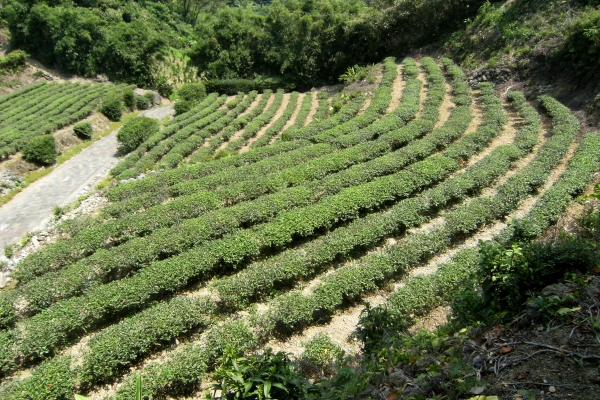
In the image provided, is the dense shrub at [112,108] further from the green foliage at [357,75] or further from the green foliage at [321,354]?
the green foliage at [321,354]

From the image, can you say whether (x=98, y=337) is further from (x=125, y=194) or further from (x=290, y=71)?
(x=290, y=71)

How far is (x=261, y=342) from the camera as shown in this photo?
920cm

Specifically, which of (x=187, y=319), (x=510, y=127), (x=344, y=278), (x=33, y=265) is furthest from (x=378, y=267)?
(x=510, y=127)

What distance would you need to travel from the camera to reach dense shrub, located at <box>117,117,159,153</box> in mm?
25047

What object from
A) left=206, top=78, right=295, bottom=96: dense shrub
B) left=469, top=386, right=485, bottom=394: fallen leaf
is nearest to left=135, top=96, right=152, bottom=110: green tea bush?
left=206, top=78, right=295, bottom=96: dense shrub

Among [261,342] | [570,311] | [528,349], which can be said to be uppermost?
[570,311]

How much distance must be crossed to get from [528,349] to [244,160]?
601 inches

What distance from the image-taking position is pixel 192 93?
120ft

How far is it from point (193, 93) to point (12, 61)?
65.6 ft

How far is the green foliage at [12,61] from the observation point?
39312 millimetres

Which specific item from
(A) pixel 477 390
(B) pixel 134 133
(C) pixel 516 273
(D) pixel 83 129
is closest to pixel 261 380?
(A) pixel 477 390

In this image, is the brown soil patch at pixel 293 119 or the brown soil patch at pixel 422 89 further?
the brown soil patch at pixel 293 119

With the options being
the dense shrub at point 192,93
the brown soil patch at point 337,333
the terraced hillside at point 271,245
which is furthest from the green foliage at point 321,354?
the dense shrub at point 192,93

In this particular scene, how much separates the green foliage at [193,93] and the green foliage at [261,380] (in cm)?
3299
